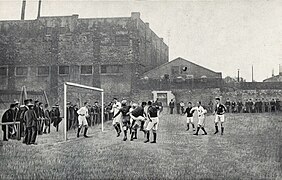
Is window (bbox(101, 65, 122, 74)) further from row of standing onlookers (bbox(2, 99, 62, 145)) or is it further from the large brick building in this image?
row of standing onlookers (bbox(2, 99, 62, 145))

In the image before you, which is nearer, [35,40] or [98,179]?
[98,179]

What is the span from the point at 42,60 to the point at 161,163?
57.6 feet

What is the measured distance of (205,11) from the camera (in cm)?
932

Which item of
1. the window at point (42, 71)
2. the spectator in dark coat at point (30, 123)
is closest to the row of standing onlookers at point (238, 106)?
the window at point (42, 71)

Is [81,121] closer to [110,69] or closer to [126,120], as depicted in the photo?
[126,120]

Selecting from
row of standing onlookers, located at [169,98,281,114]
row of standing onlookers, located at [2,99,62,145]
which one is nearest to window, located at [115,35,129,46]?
row of standing onlookers, located at [169,98,281,114]

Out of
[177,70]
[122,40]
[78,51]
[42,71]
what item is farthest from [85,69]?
[177,70]

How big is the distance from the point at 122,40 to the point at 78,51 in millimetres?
4022

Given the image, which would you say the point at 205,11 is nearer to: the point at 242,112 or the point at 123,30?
the point at 242,112

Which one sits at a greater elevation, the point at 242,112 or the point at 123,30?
the point at 123,30

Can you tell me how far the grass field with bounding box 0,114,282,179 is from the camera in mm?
7160

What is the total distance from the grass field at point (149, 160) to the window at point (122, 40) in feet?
53.8

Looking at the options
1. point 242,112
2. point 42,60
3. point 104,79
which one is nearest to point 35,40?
point 42,60

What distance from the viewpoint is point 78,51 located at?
2789cm
